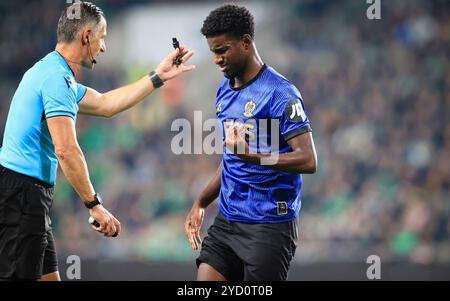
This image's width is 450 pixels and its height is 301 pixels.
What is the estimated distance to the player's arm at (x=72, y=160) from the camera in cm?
449

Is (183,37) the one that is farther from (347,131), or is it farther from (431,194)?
(431,194)

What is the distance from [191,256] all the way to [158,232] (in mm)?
845

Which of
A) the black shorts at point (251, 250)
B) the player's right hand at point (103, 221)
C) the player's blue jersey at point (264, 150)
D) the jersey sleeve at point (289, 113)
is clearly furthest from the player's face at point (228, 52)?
the player's right hand at point (103, 221)

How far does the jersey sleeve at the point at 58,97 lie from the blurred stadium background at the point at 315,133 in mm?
4632

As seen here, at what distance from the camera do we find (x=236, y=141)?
4.36 meters

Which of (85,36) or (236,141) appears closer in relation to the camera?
(236,141)

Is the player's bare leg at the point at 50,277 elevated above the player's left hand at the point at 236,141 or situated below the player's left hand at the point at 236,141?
below

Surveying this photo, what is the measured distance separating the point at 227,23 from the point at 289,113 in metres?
0.73

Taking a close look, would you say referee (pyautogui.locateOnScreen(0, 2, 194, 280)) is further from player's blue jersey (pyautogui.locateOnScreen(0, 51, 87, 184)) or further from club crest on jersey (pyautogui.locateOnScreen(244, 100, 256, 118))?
club crest on jersey (pyautogui.locateOnScreen(244, 100, 256, 118))

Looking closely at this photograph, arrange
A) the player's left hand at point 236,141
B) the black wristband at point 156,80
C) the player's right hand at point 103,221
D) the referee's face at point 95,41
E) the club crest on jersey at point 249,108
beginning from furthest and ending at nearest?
the black wristband at point 156,80 < the referee's face at point 95,41 < the club crest on jersey at point 249,108 < the player's right hand at point 103,221 < the player's left hand at point 236,141

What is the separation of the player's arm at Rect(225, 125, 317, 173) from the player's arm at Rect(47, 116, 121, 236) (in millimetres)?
908

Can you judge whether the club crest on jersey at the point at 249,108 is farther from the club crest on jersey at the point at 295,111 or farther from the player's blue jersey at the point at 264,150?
the club crest on jersey at the point at 295,111

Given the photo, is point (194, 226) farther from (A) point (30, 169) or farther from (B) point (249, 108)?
(A) point (30, 169)

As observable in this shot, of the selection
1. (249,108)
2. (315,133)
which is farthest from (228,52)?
(315,133)
